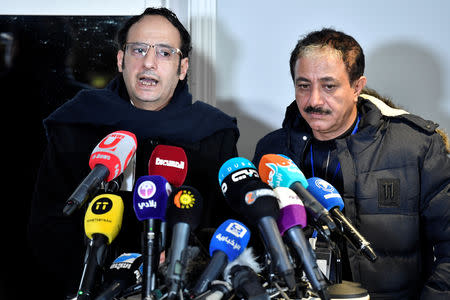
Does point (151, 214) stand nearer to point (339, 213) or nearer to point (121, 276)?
point (121, 276)

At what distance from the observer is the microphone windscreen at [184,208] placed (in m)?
0.87

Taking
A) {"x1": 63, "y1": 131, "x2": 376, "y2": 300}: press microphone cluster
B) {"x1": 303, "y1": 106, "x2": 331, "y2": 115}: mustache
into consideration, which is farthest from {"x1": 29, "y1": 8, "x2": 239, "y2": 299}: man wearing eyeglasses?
{"x1": 63, "y1": 131, "x2": 376, "y2": 300}: press microphone cluster

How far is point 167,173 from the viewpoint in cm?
111

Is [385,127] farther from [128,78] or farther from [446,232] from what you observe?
[128,78]

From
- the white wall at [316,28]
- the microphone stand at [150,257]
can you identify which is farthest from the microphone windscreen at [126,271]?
the white wall at [316,28]

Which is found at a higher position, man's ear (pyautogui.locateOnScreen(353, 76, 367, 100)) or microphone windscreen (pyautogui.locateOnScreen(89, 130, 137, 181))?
man's ear (pyautogui.locateOnScreen(353, 76, 367, 100))

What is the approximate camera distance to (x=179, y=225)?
0.85 metres

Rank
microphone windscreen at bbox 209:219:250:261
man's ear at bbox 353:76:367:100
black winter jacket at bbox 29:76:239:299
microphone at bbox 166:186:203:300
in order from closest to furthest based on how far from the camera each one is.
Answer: microphone at bbox 166:186:203:300, microphone windscreen at bbox 209:219:250:261, black winter jacket at bbox 29:76:239:299, man's ear at bbox 353:76:367:100

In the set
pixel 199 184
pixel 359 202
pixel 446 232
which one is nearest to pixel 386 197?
pixel 359 202

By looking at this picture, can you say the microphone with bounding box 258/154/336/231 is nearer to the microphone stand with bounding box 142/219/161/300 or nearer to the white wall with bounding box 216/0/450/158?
the microphone stand with bounding box 142/219/161/300

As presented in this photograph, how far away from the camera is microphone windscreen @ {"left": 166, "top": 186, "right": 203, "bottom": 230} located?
87 cm

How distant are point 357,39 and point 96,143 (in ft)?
3.82

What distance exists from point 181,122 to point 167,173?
47 centimetres

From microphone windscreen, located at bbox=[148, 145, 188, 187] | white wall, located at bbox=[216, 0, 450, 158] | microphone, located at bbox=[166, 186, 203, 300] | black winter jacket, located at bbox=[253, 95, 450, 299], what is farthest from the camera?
white wall, located at bbox=[216, 0, 450, 158]
